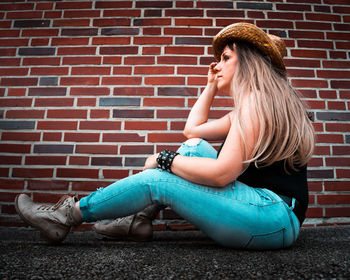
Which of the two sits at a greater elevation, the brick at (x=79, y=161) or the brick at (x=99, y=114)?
the brick at (x=99, y=114)

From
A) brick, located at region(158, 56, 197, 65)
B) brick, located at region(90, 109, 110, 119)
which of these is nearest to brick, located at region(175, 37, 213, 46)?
brick, located at region(158, 56, 197, 65)

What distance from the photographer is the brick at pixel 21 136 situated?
6.31 feet

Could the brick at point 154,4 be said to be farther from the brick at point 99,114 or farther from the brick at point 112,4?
the brick at point 99,114

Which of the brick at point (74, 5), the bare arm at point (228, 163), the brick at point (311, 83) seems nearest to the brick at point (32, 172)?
the bare arm at point (228, 163)

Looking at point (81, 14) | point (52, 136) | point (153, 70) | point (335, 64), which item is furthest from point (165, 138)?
point (335, 64)

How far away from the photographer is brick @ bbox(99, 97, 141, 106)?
1953 mm

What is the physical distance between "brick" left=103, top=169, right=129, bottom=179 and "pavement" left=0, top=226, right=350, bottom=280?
634mm

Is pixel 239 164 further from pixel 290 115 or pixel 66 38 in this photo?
pixel 66 38

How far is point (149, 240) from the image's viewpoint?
1.45 m

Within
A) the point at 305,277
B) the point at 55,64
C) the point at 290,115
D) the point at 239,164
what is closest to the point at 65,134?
the point at 55,64

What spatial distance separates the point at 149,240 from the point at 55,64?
5.41 ft

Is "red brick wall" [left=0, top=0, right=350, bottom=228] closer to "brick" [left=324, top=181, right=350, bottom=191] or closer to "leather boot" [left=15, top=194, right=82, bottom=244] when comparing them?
"brick" [left=324, top=181, right=350, bottom=191]

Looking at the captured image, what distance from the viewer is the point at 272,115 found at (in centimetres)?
106

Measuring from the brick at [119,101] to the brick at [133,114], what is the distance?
61 mm
